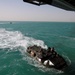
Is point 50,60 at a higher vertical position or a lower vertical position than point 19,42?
higher

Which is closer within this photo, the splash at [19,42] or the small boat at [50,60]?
the small boat at [50,60]

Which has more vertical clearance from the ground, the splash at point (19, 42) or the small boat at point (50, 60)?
the small boat at point (50, 60)

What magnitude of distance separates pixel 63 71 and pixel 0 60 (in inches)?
661

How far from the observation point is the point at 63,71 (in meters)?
27.2

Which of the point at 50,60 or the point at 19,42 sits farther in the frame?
the point at 19,42

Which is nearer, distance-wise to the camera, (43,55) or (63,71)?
(63,71)

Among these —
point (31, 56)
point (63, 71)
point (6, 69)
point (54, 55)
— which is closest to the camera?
point (63, 71)

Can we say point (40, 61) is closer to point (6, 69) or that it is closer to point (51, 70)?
point (51, 70)

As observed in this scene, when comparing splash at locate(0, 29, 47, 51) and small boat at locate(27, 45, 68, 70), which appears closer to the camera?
small boat at locate(27, 45, 68, 70)

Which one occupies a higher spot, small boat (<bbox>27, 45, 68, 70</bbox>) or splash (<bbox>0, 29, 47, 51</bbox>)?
small boat (<bbox>27, 45, 68, 70</bbox>)

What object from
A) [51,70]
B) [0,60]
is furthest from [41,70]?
[0,60]

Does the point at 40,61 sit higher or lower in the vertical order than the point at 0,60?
higher

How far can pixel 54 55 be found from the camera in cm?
3147

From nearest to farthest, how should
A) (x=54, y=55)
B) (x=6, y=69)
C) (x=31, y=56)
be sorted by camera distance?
(x=6, y=69) → (x=54, y=55) → (x=31, y=56)
